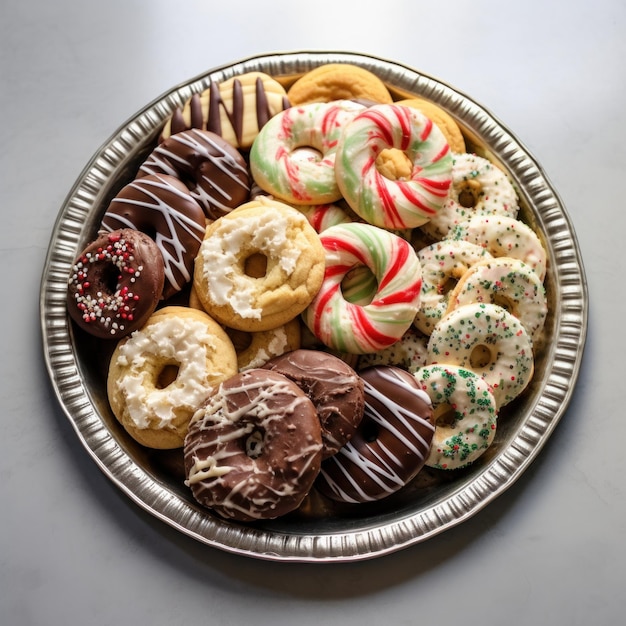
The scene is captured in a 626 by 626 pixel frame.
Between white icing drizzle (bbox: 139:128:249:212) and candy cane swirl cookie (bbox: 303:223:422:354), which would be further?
white icing drizzle (bbox: 139:128:249:212)

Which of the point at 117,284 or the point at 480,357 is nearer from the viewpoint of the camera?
the point at 117,284

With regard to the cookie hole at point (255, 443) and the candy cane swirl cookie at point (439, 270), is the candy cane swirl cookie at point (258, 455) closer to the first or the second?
the cookie hole at point (255, 443)

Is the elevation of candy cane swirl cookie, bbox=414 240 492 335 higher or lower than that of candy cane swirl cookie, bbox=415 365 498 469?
higher

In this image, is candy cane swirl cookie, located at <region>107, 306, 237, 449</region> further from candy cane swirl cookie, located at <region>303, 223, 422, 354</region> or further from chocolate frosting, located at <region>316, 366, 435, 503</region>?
chocolate frosting, located at <region>316, 366, 435, 503</region>

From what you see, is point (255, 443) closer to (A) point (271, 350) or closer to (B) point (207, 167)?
(A) point (271, 350)

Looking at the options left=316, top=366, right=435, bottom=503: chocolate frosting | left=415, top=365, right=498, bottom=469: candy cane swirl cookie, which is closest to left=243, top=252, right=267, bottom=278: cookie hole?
left=316, top=366, right=435, bottom=503: chocolate frosting

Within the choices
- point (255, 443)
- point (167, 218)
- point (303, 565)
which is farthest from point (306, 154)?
point (303, 565)

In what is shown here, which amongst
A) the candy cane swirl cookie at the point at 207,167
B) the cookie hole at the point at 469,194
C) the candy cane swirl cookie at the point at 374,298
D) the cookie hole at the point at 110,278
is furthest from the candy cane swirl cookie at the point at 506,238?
the cookie hole at the point at 110,278
